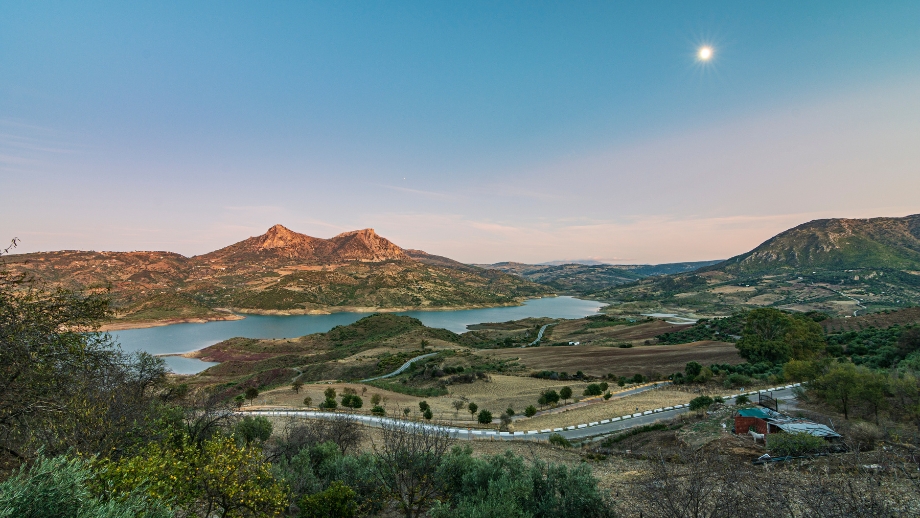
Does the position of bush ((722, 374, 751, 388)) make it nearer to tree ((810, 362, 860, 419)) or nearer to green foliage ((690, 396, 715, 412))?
tree ((810, 362, 860, 419))

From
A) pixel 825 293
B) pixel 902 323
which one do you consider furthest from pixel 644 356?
pixel 825 293

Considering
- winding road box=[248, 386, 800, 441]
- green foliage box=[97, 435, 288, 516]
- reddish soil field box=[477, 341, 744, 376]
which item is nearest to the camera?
green foliage box=[97, 435, 288, 516]

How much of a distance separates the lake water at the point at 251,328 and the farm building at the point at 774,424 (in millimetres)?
80648

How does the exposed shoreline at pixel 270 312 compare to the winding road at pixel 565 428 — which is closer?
the winding road at pixel 565 428

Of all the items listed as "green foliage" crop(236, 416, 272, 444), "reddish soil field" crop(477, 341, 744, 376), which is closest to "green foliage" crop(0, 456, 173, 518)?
"green foliage" crop(236, 416, 272, 444)

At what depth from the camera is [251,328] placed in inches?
4663

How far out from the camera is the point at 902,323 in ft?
171

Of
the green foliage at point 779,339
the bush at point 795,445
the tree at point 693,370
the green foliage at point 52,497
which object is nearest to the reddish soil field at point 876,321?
the green foliage at point 779,339

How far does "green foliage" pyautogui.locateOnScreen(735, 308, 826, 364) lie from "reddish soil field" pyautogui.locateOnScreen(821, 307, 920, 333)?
14527 mm

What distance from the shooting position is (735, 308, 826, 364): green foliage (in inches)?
1640

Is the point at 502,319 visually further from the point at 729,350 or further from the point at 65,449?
the point at 65,449

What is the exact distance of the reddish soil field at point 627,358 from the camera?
48.4 m

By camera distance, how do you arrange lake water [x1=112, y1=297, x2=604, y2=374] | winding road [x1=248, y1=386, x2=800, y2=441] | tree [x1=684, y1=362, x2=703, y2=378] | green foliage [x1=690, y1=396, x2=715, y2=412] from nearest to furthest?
winding road [x1=248, y1=386, x2=800, y2=441] → green foliage [x1=690, y1=396, x2=715, y2=412] → tree [x1=684, y1=362, x2=703, y2=378] → lake water [x1=112, y1=297, x2=604, y2=374]

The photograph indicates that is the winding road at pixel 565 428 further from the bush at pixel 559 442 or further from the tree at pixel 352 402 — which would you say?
the tree at pixel 352 402
